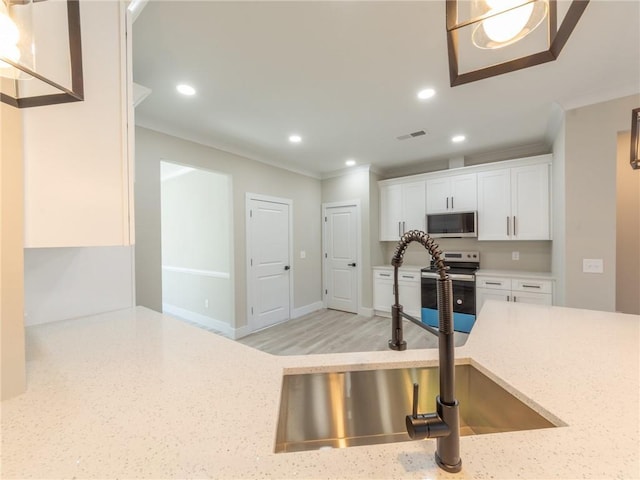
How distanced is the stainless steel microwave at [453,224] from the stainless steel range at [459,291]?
379mm

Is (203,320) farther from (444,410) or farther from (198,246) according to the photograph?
(444,410)

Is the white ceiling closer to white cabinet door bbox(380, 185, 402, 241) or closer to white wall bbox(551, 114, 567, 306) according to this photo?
white wall bbox(551, 114, 567, 306)

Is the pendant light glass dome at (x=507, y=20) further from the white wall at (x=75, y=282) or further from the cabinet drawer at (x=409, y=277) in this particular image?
the cabinet drawer at (x=409, y=277)

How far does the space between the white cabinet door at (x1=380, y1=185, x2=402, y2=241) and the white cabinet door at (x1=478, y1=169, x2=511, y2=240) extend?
3.90 ft

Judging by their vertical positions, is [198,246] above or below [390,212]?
below

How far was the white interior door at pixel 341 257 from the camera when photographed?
15.3 feet

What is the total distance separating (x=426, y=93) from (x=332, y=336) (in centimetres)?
300

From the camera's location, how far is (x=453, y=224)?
3.92 metres

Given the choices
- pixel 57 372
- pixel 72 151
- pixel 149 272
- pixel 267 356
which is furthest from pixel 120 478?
pixel 149 272

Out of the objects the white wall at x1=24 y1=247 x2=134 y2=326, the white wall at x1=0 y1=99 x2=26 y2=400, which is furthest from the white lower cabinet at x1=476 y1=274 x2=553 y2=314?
the white wall at x1=0 y1=99 x2=26 y2=400

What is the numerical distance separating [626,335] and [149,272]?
11.5ft

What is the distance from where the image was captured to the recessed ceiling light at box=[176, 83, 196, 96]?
2152mm

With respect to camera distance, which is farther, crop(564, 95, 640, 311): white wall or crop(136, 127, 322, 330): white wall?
crop(136, 127, 322, 330): white wall

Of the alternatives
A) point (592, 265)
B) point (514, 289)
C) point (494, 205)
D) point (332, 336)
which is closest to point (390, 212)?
point (494, 205)
